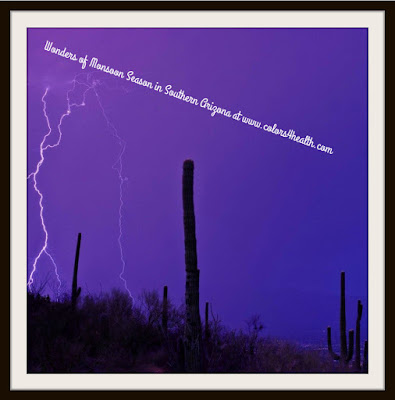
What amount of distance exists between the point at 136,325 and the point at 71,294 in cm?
384

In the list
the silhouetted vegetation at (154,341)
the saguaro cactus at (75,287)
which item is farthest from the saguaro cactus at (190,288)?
the saguaro cactus at (75,287)

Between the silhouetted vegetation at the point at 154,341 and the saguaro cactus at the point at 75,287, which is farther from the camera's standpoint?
the saguaro cactus at the point at 75,287

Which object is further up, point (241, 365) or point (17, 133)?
point (17, 133)

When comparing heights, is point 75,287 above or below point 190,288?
below

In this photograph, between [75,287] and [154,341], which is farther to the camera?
[75,287]

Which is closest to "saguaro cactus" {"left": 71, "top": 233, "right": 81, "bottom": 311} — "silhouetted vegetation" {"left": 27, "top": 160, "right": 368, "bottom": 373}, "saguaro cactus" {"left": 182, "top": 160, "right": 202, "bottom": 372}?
"silhouetted vegetation" {"left": 27, "top": 160, "right": 368, "bottom": 373}

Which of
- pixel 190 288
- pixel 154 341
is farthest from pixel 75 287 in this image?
pixel 190 288

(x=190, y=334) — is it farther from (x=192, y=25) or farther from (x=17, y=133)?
(x=192, y=25)

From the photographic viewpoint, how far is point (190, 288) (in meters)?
12.6

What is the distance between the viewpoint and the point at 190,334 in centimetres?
1256

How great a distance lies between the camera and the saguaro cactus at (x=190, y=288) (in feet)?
41.1

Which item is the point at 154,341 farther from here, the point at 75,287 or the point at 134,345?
the point at 75,287

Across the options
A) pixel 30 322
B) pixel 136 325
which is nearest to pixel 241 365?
pixel 136 325

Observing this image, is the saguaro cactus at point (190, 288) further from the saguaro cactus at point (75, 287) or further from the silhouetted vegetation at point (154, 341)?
the saguaro cactus at point (75, 287)
